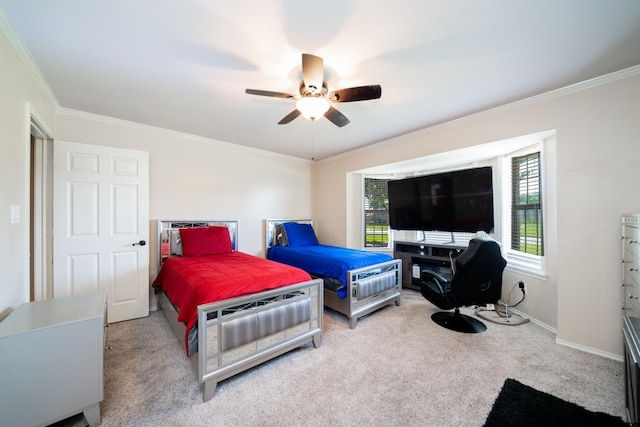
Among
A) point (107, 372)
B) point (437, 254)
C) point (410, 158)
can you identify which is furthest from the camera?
point (437, 254)

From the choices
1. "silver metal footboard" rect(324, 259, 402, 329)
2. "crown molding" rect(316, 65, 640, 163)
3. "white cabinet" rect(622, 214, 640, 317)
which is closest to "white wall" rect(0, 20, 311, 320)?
"silver metal footboard" rect(324, 259, 402, 329)

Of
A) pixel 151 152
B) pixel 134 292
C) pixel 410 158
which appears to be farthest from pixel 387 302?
pixel 151 152

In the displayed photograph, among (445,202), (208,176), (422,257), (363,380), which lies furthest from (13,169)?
(422,257)

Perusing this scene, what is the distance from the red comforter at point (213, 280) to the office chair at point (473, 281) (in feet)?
5.09

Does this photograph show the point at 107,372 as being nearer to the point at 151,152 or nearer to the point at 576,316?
the point at 151,152

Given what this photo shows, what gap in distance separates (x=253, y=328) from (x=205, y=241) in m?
1.93

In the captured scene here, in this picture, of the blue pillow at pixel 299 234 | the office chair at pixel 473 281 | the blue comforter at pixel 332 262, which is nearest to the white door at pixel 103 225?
the blue comforter at pixel 332 262

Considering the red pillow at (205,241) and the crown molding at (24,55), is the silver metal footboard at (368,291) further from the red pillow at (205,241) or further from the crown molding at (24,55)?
the crown molding at (24,55)

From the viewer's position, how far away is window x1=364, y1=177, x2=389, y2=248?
16.0ft

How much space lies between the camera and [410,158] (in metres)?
3.70

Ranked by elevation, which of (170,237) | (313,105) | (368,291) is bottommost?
(368,291)

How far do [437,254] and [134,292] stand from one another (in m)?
4.35

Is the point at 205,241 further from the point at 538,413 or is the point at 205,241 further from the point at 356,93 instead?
the point at 538,413

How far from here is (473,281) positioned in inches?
102
